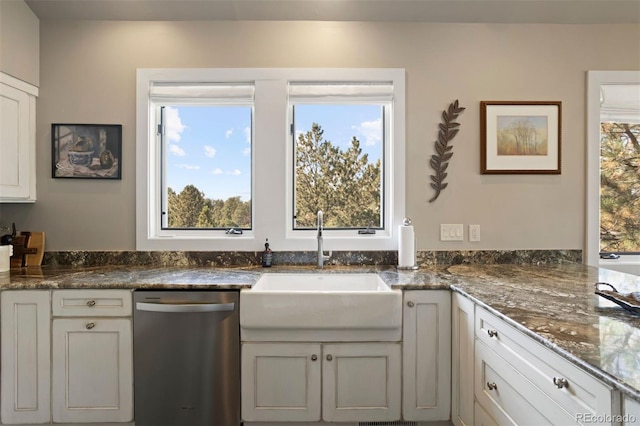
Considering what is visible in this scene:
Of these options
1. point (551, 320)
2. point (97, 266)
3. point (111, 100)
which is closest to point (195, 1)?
point (111, 100)

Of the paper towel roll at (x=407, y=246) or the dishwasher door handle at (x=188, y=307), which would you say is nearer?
the dishwasher door handle at (x=188, y=307)

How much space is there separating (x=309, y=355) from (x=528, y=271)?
141 centimetres

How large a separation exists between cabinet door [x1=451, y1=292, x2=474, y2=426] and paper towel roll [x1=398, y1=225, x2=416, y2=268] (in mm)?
457

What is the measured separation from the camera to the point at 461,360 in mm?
1746

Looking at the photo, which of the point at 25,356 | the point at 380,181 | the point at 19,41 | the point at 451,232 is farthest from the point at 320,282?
the point at 19,41

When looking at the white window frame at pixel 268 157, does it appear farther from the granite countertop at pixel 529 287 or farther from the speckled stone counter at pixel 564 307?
the speckled stone counter at pixel 564 307

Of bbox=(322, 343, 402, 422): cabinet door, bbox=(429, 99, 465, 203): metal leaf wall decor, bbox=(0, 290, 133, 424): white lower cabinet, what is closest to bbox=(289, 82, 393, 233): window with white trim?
bbox=(429, 99, 465, 203): metal leaf wall decor

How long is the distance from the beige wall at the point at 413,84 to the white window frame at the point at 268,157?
7cm

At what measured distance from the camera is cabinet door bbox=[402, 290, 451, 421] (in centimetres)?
184

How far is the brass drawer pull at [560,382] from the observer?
3.33ft

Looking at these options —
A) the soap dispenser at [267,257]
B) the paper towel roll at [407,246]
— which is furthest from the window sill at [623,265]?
the soap dispenser at [267,257]

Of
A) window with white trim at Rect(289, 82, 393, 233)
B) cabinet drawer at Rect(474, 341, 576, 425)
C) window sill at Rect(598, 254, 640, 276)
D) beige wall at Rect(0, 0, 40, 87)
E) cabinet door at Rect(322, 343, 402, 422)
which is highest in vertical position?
beige wall at Rect(0, 0, 40, 87)

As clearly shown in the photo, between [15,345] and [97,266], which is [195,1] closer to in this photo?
[97,266]

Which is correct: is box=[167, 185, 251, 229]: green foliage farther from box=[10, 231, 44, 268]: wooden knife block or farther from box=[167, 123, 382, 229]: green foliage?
box=[10, 231, 44, 268]: wooden knife block
